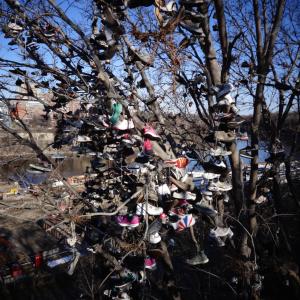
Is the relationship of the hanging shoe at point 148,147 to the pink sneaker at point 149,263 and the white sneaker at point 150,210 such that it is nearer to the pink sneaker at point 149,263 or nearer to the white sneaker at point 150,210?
the white sneaker at point 150,210

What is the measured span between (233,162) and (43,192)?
307 cm

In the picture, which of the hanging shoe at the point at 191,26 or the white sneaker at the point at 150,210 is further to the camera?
the white sneaker at the point at 150,210

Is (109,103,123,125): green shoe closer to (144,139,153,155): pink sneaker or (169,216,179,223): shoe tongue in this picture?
(144,139,153,155): pink sneaker

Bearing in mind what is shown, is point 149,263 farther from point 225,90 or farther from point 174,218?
point 225,90

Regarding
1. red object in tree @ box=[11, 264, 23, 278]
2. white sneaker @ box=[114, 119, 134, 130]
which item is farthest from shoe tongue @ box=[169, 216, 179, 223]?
red object in tree @ box=[11, 264, 23, 278]

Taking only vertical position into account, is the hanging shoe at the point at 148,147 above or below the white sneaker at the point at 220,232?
above

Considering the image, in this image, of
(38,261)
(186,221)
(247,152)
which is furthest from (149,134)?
(38,261)

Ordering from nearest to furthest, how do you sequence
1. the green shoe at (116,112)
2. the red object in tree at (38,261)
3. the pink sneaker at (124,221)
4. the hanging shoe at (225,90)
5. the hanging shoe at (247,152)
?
1. the green shoe at (116,112)
2. the hanging shoe at (225,90)
3. the pink sneaker at (124,221)
4. the hanging shoe at (247,152)
5. the red object in tree at (38,261)

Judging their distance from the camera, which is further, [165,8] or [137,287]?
[137,287]

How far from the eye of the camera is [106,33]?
2787 millimetres

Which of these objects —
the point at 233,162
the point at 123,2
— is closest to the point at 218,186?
the point at 233,162

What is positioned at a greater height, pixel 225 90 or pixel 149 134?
pixel 225 90

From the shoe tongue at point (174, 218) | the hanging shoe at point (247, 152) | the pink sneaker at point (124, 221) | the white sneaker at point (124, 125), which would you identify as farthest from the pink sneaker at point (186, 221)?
the white sneaker at point (124, 125)

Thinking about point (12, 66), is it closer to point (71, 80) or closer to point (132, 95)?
point (71, 80)
